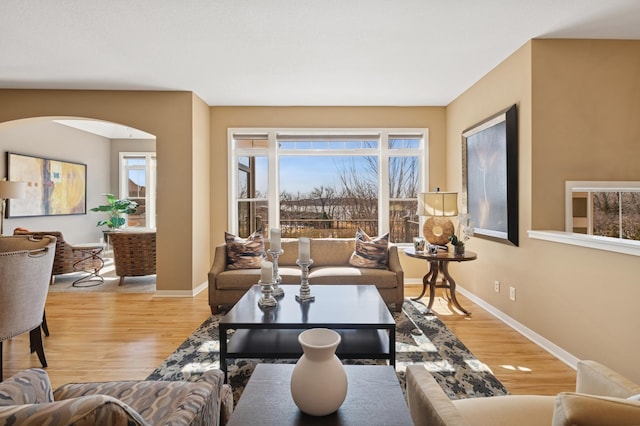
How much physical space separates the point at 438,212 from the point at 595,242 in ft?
5.30

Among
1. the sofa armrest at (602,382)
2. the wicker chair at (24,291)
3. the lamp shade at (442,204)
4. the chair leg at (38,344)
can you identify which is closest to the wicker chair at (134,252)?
the wicker chair at (24,291)

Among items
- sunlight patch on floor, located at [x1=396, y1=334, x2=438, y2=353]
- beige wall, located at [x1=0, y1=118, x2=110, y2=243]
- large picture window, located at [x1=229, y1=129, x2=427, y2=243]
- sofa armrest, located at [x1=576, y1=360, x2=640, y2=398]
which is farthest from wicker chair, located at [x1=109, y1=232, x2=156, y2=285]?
sofa armrest, located at [x1=576, y1=360, x2=640, y2=398]

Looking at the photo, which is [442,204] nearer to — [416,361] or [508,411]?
[416,361]

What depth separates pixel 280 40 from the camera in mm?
3012

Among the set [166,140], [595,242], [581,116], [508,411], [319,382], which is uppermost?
[166,140]

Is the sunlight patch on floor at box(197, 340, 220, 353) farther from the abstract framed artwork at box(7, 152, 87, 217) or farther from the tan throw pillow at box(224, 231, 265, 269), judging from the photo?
the abstract framed artwork at box(7, 152, 87, 217)

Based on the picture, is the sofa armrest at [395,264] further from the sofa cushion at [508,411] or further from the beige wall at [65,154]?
the beige wall at [65,154]

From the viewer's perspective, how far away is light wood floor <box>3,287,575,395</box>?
234cm

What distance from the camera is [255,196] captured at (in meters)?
5.14

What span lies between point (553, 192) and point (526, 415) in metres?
2.36

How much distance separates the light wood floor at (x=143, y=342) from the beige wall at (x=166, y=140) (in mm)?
500

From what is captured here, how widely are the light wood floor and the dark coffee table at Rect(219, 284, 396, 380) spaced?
2.51 ft

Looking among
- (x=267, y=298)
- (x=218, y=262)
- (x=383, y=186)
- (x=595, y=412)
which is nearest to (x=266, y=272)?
(x=267, y=298)

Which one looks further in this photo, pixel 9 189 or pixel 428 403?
pixel 9 189
